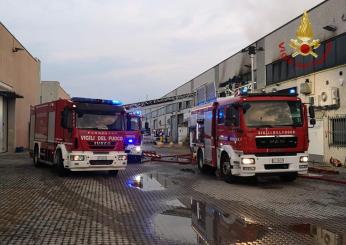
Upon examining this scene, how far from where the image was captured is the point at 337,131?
22453 millimetres

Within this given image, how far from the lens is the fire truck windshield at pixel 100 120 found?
16.7 metres

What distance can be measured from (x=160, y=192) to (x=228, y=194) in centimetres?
188

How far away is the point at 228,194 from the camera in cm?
1295

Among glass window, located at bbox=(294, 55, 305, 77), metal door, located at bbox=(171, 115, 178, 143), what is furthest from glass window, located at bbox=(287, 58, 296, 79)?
metal door, located at bbox=(171, 115, 178, 143)

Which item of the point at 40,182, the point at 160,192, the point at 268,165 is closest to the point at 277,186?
the point at 268,165

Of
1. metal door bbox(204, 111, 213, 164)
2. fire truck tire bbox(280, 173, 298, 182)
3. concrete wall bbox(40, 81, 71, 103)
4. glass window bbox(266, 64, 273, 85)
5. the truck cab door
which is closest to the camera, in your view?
fire truck tire bbox(280, 173, 298, 182)

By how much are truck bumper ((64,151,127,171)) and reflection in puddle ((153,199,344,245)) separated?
698cm

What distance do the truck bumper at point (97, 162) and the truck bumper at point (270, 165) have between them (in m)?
4.43

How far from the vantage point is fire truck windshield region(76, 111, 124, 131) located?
16688 mm

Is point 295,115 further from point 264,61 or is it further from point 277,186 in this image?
point 264,61

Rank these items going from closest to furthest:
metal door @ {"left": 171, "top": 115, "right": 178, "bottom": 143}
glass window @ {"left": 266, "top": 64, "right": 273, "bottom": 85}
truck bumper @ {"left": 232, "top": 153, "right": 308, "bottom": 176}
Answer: truck bumper @ {"left": 232, "top": 153, "right": 308, "bottom": 176}
glass window @ {"left": 266, "top": 64, "right": 273, "bottom": 85}
metal door @ {"left": 171, "top": 115, "right": 178, "bottom": 143}

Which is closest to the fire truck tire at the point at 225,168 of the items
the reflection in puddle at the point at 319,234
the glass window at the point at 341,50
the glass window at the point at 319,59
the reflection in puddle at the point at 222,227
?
the reflection in puddle at the point at 222,227

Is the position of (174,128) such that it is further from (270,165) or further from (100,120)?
(270,165)

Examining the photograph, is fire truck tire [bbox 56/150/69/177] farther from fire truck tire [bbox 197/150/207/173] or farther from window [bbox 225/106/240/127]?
window [bbox 225/106/240/127]
